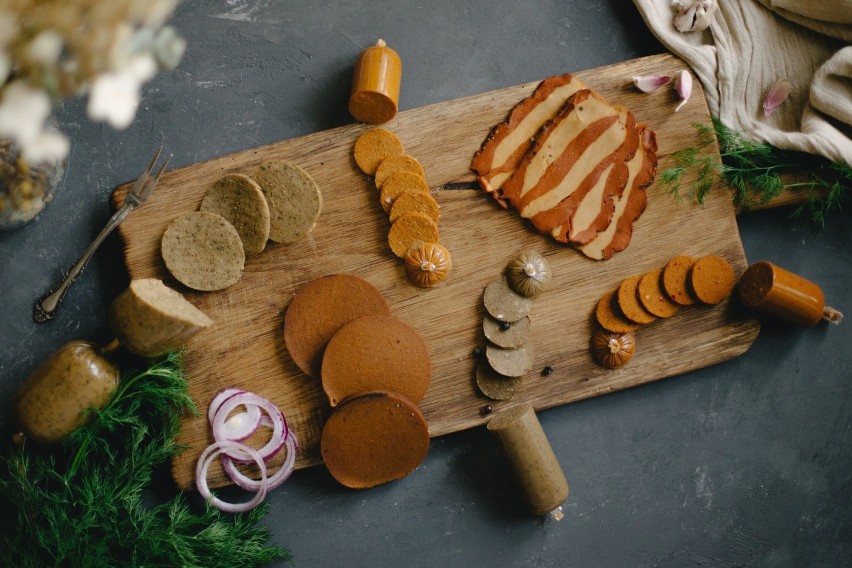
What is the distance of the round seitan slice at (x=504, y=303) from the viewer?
3.05 meters

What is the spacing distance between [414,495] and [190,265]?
1462 millimetres

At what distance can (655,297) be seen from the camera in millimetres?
3092

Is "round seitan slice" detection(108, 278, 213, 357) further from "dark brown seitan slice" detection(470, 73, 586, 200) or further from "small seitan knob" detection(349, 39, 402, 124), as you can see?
"dark brown seitan slice" detection(470, 73, 586, 200)

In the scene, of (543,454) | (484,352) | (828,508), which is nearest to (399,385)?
(484,352)

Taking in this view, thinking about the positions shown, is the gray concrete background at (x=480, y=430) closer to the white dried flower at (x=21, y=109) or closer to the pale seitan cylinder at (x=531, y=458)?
the pale seitan cylinder at (x=531, y=458)

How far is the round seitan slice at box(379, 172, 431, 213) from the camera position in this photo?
10.0 ft

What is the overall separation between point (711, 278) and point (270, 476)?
220 centimetres

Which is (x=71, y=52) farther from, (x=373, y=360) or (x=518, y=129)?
(x=518, y=129)

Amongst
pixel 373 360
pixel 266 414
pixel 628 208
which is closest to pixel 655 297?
pixel 628 208

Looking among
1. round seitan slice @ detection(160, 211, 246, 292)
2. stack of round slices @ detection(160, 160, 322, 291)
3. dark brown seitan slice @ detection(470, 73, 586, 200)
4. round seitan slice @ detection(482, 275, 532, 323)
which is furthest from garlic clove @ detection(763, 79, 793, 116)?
round seitan slice @ detection(160, 211, 246, 292)

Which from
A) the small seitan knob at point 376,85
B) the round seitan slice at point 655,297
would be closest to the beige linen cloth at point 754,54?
the round seitan slice at point 655,297

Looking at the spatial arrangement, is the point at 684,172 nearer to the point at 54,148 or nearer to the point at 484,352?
the point at 484,352

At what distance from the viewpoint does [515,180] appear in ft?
10.3

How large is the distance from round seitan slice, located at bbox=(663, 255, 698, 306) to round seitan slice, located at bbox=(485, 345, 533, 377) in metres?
0.72
